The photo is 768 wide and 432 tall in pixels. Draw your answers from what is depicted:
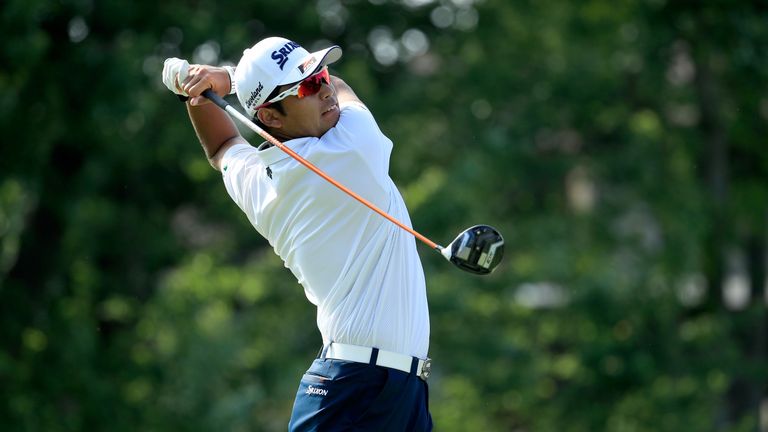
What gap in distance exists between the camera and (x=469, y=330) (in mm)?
18406

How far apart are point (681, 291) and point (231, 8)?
7.82 meters

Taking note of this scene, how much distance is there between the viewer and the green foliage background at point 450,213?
52.7 feet

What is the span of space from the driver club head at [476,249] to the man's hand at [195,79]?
4.05ft

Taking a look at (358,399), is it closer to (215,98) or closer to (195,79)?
(215,98)

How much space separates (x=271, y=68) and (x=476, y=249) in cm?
108

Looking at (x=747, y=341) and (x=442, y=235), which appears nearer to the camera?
(x=442, y=235)

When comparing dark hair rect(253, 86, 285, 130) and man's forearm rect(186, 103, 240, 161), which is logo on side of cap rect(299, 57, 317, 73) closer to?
dark hair rect(253, 86, 285, 130)

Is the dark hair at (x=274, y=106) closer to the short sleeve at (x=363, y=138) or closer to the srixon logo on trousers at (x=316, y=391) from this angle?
the short sleeve at (x=363, y=138)

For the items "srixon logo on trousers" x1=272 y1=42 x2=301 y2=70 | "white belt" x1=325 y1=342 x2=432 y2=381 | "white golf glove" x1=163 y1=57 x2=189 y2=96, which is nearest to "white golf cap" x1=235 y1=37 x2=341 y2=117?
"srixon logo on trousers" x1=272 y1=42 x2=301 y2=70

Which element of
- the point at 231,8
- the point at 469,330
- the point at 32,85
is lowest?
the point at 469,330

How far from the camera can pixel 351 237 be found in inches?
209

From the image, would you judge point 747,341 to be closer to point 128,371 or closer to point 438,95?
point 438,95

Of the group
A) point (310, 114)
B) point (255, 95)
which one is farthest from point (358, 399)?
point (255, 95)

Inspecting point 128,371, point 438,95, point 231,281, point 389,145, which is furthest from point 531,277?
point 389,145
